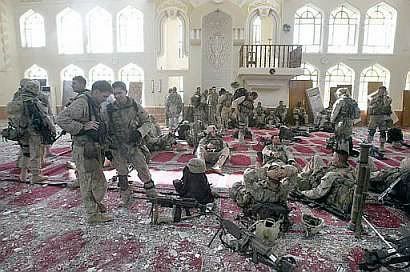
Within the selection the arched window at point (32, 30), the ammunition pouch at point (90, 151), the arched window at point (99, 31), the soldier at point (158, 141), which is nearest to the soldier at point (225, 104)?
the soldier at point (158, 141)

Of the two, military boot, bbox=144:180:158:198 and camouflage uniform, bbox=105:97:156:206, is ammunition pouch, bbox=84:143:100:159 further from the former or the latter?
military boot, bbox=144:180:158:198

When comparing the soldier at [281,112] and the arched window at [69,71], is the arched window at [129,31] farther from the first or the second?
the soldier at [281,112]

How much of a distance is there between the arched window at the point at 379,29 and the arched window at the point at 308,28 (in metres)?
2.03

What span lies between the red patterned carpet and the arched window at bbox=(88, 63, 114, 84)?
36.8 ft

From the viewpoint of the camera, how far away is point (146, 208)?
15.2 ft

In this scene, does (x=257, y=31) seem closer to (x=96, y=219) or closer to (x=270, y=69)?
(x=270, y=69)

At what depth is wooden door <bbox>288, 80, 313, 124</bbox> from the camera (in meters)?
14.5

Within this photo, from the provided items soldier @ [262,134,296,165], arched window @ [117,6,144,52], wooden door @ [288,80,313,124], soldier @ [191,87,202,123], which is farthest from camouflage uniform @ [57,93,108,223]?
arched window @ [117,6,144,52]

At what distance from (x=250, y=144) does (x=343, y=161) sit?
496 centimetres

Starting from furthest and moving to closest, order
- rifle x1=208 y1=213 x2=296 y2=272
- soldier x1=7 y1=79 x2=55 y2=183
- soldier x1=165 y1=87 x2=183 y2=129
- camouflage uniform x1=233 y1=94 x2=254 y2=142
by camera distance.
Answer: soldier x1=165 y1=87 x2=183 y2=129
camouflage uniform x1=233 y1=94 x2=254 y2=142
soldier x1=7 y1=79 x2=55 y2=183
rifle x1=208 y1=213 x2=296 y2=272

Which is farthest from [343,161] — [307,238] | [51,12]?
[51,12]

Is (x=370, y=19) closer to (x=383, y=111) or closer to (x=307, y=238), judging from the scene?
(x=383, y=111)

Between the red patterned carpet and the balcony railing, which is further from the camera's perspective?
the balcony railing

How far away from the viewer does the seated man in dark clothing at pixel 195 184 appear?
4469 mm
